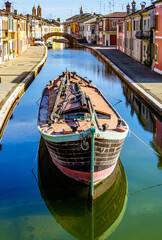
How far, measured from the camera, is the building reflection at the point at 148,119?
1928 cm

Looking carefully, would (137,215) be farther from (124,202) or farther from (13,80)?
(13,80)

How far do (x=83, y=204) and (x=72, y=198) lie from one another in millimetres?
596

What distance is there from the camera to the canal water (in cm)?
1175

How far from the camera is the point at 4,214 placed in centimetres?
1245

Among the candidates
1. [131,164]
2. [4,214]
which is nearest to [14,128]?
[131,164]

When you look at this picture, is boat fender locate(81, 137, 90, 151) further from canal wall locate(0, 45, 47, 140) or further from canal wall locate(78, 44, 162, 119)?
canal wall locate(78, 44, 162, 119)

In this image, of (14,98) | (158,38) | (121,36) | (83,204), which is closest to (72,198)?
(83,204)

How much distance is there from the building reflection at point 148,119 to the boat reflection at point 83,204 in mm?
3293

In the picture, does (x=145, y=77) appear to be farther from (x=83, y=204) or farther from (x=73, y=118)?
(x=83, y=204)

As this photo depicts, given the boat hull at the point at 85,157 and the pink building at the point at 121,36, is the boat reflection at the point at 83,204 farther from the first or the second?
the pink building at the point at 121,36

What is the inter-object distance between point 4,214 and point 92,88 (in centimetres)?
1307

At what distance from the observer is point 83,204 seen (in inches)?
519

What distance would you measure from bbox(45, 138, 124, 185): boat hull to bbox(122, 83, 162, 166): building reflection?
351cm

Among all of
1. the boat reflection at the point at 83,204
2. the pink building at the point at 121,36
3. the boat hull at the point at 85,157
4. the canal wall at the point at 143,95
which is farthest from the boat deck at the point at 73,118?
the pink building at the point at 121,36
